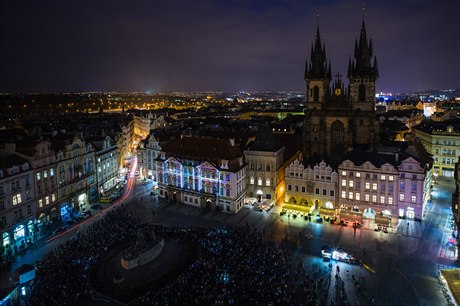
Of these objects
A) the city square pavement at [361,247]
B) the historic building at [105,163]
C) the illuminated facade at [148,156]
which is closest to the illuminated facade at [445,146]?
the city square pavement at [361,247]

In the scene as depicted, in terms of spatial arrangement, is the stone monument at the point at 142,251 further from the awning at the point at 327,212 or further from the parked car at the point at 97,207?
the awning at the point at 327,212

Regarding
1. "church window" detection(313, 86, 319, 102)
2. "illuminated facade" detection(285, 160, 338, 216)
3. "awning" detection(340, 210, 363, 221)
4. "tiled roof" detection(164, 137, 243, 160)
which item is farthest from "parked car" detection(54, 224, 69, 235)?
"church window" detection(313, 86, 319, 102)

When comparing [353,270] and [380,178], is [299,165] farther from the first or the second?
[353,270]

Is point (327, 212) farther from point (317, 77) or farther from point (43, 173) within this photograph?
point (43, 173)

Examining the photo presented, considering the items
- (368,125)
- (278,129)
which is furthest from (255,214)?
(278,129)

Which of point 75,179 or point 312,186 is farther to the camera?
point 75,179

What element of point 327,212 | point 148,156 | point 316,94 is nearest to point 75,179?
point 148,156

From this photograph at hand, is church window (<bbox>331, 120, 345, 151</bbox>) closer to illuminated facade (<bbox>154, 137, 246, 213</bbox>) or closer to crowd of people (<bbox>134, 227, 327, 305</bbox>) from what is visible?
illuminated facade (<bbox>154, 137, 246, 213</bbox>)
